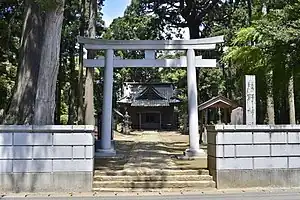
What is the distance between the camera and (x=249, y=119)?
31.9 feet

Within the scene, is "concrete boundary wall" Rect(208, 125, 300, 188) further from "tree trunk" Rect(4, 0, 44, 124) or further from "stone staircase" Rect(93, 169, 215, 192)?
"tree trunk" Rect(4, 0, 44, 124)

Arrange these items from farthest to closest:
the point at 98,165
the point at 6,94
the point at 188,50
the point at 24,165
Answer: the point at 6,94, the point at 188,50, the point at 98,165, the point at 24,165

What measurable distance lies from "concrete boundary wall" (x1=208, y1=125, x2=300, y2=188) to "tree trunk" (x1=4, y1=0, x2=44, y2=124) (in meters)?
5.35

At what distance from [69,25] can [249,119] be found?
71.4 ft

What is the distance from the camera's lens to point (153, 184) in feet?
29.2

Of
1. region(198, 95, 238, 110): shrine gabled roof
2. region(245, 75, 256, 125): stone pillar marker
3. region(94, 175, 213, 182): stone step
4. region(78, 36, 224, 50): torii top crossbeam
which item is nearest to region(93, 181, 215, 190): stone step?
region(94, 175, 213, 182): stone step

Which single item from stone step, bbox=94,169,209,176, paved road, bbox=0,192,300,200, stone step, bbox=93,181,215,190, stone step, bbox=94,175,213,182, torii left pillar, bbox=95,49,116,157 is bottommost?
paved road, bbox=0,192,300,200

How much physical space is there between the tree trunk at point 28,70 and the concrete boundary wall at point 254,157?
535 centimetres

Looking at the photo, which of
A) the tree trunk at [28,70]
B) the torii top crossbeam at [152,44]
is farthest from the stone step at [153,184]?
the torii top crossbeam at [152,44]

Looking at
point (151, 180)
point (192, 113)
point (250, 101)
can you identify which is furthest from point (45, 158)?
point (192, 113)

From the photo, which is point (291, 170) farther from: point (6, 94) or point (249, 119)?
point (6, 94)

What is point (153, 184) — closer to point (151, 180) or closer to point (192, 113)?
point (151, 180)

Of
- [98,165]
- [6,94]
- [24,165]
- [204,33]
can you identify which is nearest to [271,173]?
[98,165]

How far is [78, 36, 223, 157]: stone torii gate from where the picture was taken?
42.5ft
